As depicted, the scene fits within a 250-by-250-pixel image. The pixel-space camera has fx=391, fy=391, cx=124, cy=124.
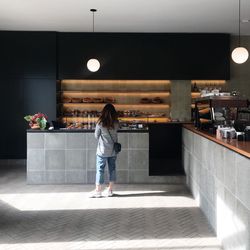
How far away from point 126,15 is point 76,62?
2428 millimetres

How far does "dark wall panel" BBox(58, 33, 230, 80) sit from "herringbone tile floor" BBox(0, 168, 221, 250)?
4082 millimetres

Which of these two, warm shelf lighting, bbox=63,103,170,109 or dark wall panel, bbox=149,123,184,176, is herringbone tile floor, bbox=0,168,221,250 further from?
warm shelf lighting, bbox=63,103,170,109

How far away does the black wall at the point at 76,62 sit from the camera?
10.5 meters

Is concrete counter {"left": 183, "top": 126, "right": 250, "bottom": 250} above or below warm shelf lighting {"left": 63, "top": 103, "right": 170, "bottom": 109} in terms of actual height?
below

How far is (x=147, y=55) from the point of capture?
10.8m

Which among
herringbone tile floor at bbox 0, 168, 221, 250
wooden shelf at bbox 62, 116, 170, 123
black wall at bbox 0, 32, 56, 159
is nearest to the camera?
herringbone tile floor at bbox 0, 168, 221, 250

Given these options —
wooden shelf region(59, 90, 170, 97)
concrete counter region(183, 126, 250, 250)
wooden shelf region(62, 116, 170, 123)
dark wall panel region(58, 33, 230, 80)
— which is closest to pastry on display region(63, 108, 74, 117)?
wooden shelf region(62, 116, 170, 123)

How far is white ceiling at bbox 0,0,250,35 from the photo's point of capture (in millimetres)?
7836

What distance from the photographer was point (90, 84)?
11.0m

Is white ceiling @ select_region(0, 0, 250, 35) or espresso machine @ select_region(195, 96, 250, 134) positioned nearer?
espresso machine @ select_region(195, 96, 250, 134)

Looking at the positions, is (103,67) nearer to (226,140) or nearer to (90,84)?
(90,84)

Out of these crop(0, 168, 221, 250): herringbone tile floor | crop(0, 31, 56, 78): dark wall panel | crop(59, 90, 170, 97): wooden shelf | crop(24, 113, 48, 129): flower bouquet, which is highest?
crop(0, 31, 56, 78): dark wall panel

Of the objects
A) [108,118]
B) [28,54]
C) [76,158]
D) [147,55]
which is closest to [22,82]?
[28,54]

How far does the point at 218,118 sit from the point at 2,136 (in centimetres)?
633
